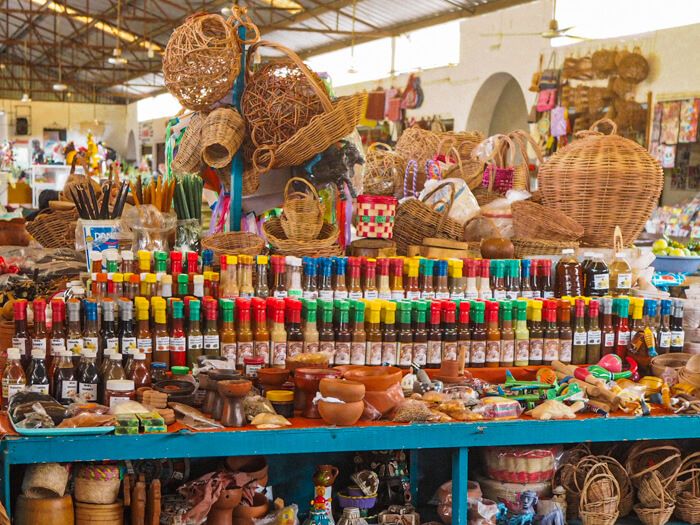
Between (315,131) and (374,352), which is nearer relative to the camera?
(374,352)

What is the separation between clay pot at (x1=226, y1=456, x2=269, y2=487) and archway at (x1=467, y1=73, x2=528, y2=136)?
11291 millimetres

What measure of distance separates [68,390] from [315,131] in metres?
1.65

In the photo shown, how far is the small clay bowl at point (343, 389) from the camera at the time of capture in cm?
298

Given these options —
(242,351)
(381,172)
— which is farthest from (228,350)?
(381,172)

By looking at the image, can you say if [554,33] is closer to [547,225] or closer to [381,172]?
[381,172]

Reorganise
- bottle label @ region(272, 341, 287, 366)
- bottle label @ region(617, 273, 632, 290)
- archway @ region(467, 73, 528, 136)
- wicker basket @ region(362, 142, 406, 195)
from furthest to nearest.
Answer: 1. archway @ region(467, 73, 528, 136)
2. wicker basket @ region(362, 142, 406, 195)
3. bottle label @ region(617, 273, 632, 290)
4. bottle label @ region(272, 341, 287, 366)

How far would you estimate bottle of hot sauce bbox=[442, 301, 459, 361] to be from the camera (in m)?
3.48

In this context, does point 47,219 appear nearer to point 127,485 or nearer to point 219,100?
point 219,100

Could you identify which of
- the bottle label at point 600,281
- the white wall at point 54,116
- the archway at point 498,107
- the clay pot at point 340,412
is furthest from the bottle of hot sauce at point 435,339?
the white wall at point 54,116

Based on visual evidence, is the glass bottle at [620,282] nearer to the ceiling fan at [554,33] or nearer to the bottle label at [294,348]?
the bottle label at [294,348]

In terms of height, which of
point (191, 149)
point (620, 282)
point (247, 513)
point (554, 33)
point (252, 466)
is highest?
point (554, 33)

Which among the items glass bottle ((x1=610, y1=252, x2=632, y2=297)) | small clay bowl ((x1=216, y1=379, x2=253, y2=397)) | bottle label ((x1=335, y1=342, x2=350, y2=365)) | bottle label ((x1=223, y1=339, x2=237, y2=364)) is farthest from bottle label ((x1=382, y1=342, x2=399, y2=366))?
glass bottle ((x1=610, y1=252, x2=632, y2=297))

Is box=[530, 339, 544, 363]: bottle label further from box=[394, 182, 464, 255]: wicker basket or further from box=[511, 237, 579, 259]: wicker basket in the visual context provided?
box=[394, 182, 464, 255]: wicker basket

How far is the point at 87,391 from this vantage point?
3.06 metres
